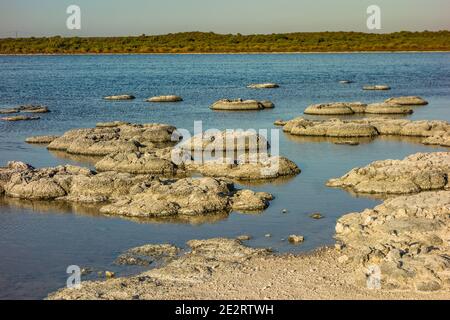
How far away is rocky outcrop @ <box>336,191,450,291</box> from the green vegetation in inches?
4864

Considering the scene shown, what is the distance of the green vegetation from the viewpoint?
459 feet

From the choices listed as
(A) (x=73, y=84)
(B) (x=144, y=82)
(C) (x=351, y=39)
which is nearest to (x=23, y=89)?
(A) (x=73, y=84)

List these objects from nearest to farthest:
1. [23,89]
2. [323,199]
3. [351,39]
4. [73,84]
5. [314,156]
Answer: [323,199] < [314,156] < [23,89] < [73,84] < [351,39]

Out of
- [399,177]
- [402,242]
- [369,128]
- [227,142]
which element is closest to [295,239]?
[402,242]

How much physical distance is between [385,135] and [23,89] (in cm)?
3997

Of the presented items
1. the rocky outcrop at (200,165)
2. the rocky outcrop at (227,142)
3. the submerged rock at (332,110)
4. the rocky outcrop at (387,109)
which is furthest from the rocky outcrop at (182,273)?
the rocky outcrop at (387,109)

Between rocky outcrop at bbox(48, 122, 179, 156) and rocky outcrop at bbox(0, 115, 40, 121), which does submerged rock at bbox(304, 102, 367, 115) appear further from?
rocky outcrop at bbox(0, 115, 40, 121)

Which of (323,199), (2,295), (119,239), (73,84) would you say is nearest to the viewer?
(2,295)

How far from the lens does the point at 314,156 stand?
91.6 feet

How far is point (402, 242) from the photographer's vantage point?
609 inches

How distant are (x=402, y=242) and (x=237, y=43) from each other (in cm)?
13720

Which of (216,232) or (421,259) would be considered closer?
(421,259)

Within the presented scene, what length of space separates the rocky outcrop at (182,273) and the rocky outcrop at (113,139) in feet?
40.3

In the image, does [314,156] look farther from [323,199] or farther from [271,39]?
[271,39]
